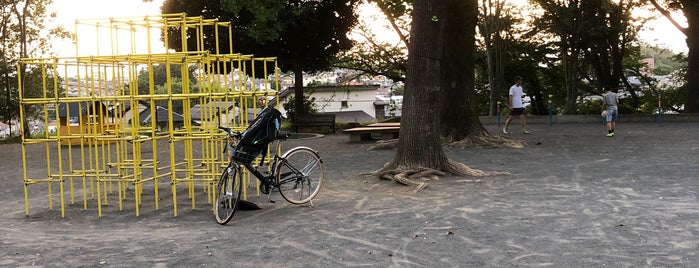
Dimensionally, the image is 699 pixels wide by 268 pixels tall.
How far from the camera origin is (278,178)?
7.45 metres

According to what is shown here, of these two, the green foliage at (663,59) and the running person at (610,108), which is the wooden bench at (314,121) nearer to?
the running person at (610,108)

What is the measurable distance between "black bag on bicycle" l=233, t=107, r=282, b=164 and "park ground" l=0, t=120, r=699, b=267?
27.0 inches

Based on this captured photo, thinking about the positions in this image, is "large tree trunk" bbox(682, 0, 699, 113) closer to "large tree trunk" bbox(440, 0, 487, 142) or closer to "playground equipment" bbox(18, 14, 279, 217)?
"large tree trunk" bbox(440, 0, 487, 142)

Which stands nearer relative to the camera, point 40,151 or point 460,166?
point 460,166

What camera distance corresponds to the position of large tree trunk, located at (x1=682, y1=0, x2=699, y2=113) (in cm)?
2472

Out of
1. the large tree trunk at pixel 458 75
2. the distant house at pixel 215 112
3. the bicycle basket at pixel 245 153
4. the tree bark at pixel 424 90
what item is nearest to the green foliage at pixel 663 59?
the large tree trunk at pixel 458 75

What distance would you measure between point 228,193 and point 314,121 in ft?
54.8

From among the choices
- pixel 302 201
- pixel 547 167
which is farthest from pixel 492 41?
pixel 302 201

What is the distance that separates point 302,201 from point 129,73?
2.67m

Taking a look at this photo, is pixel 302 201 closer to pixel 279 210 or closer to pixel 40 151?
pixel 279 210

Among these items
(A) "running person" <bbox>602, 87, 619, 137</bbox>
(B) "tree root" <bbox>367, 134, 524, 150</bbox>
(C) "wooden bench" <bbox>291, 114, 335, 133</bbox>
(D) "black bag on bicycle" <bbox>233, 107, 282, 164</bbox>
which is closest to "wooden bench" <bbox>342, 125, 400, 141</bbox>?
(B) "tree root" <bbox>367, 134, 524, 150</bbox>

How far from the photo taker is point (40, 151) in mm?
18594

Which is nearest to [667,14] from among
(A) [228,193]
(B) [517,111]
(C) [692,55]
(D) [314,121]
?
(C) [692,55]

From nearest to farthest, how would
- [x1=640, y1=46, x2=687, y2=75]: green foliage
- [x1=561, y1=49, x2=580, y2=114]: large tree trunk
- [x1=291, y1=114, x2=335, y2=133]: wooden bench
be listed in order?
1. [x1=291, y1=114, x2=335, y2=133]: wooden bench
2. [x1=561, y1=49, x2=580, y2=114]: large tree trunk
3. [x1=640, y1=46, x2=687, y2=75]: green foliage
